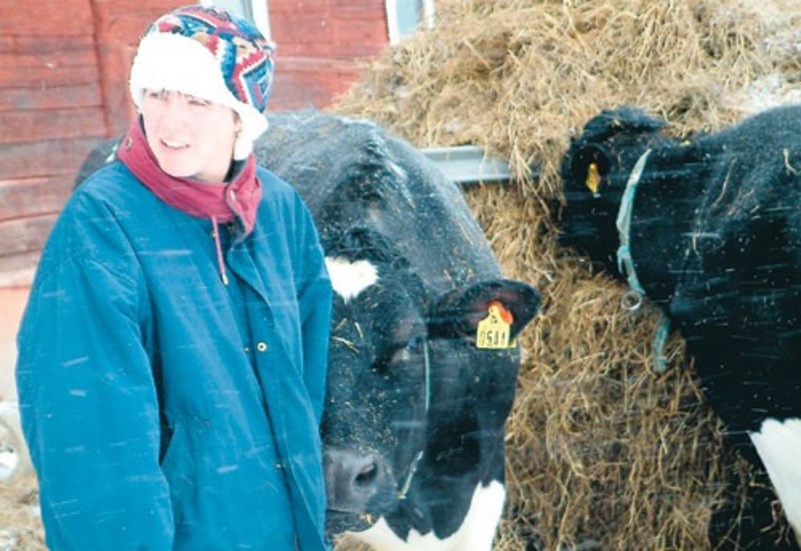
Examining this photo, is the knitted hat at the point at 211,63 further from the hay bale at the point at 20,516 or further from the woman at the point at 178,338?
the hay bale at the point at 20,516

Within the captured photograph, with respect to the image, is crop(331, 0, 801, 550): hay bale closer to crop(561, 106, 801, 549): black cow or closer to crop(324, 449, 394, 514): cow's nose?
crop(561, 106, 801, 549): black cow

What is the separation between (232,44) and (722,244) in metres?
2.55

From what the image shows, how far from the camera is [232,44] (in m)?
2.11

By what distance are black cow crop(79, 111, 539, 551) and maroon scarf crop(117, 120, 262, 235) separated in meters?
0.86

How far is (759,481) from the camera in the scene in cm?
431

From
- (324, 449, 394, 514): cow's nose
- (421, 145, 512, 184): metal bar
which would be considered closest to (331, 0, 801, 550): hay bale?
(421, 145, 512, 184): metal bar

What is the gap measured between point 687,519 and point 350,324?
201cm

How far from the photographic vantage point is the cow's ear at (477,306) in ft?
10.7

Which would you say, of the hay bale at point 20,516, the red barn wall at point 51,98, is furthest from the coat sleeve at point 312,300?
the red barn wall at point 51,98

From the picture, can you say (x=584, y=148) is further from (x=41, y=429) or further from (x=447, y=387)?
(x=41, y=429)

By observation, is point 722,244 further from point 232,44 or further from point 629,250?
point 232,44

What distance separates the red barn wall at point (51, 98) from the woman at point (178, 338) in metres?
4.54

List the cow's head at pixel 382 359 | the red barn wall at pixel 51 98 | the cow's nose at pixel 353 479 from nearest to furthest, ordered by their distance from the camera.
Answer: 1. the cow's nose at pixel 353 479
2. the cow's head at pixel 382 359
3. the red barn wall at pixel 51 98

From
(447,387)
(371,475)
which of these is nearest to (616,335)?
(447,387)
